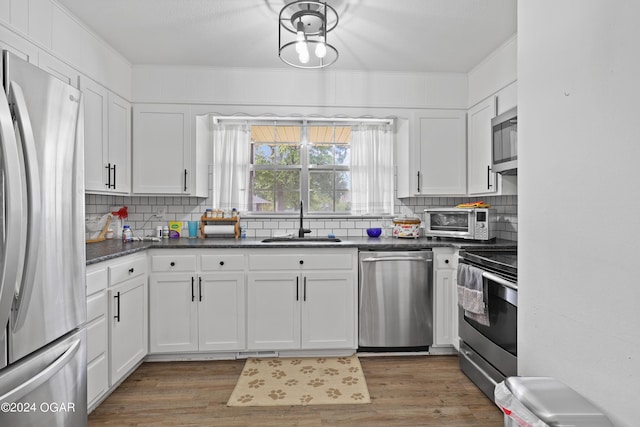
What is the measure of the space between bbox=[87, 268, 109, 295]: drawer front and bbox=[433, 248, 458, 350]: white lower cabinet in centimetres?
240

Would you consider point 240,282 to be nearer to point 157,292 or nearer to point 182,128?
point 157,292

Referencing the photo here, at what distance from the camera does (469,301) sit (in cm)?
240

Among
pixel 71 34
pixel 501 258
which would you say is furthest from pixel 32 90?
pixel 501 258

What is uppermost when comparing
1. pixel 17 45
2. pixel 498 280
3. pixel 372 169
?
pixel 17 45

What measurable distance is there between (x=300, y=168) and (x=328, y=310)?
4.92 ft

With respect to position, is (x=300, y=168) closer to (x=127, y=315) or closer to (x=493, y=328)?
(x=127, y=315)

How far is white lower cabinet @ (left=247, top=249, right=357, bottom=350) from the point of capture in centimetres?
285

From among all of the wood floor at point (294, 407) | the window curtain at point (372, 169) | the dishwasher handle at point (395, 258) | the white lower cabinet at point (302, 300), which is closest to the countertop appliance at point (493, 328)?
the wood floor at point (294, 407)

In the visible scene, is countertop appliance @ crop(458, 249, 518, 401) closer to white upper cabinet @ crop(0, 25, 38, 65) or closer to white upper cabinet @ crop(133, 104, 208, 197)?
white upper cabinet @ crop(133, 104, 208, 197)

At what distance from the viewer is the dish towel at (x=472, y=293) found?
7.52 ft

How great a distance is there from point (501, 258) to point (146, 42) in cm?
306

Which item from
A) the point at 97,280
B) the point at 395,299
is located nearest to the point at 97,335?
the point at 97,280

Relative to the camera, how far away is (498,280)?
2113mm

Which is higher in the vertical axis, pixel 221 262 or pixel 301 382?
pixel 221 262
